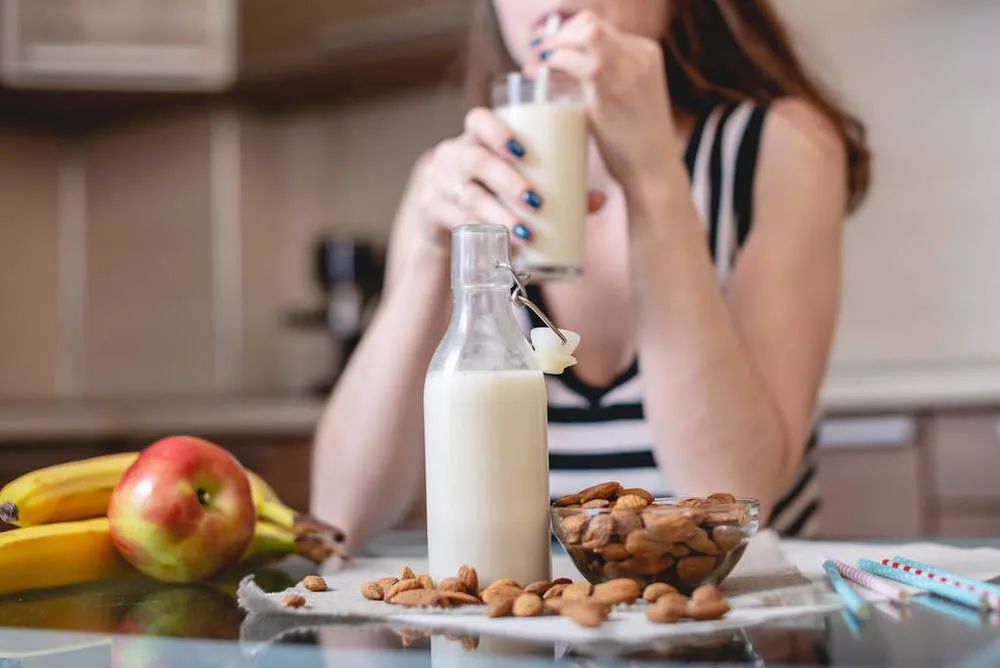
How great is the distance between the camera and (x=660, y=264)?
3.59 feet

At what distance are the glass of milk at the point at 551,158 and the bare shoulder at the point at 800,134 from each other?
1.21 ft

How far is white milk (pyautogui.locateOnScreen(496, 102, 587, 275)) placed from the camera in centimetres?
104

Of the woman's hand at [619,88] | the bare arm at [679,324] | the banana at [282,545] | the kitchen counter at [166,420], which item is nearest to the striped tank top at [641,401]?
the bare arm at [679,324]

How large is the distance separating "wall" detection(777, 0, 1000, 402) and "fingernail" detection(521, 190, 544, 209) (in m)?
1.72

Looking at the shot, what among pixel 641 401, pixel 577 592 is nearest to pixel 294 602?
pixel 577 592

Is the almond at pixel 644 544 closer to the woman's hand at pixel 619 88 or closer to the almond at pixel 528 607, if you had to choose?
the almond at pixel 528 607

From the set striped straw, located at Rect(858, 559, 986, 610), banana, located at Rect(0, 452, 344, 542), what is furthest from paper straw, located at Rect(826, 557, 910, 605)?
banana, located at Rect(0, 452, 344, 542)

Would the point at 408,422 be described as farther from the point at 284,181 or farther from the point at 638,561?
the point at 284,181

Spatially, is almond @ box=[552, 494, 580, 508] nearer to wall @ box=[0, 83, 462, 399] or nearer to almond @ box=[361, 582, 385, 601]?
almond @ box=[361, 582, 385, 601]

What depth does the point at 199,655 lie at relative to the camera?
53 cm

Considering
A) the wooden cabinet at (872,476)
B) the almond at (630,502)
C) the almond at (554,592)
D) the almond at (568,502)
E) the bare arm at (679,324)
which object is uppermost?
the bare arm at (679,324)

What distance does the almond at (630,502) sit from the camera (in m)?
0.59

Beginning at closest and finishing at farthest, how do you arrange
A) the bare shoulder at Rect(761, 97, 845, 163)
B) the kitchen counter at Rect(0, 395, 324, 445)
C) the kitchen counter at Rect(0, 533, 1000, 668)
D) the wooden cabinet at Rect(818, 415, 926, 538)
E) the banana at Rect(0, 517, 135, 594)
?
the kitchen counter at Rect(0, 533, 1000, 668) → the banana at Rect(0, 517, 135, 594) → the bare shoulder at Rect(761, 97, 845, 163) → the wooden cabinet at Rect(818, 415, 926, 538) → the kitchen counter at Rect(0, 395, 324, 445)

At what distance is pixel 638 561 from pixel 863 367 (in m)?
2.23
